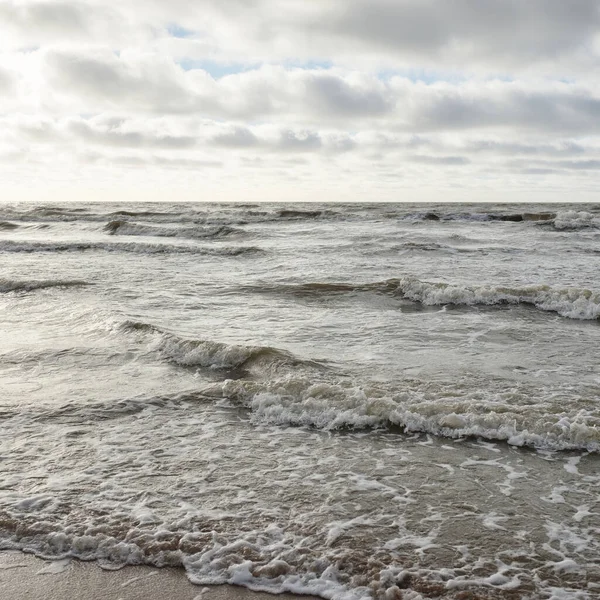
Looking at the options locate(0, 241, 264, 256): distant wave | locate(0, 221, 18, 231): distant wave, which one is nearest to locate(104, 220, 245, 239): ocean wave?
locate(0, 241, 264, 256): distant wave

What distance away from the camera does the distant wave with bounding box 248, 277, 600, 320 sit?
10.6 metres

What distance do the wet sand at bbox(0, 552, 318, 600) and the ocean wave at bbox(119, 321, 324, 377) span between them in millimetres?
3656

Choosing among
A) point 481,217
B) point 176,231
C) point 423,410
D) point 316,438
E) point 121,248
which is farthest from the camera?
point 481,217

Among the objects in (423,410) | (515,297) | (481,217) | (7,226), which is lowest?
(423,410)

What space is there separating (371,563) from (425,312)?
7.66 m

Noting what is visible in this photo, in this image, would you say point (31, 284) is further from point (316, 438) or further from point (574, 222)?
point (574, 222)

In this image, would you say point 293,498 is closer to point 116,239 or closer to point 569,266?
point 569,266

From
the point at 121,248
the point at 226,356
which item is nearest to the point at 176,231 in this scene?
the point at 121,248

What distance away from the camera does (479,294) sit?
11531 millimetres

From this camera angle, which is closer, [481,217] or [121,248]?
[121,248]

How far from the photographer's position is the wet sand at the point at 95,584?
3.17 meters

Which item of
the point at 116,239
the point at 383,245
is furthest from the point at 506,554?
the point at 116,239

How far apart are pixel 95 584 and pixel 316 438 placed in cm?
236

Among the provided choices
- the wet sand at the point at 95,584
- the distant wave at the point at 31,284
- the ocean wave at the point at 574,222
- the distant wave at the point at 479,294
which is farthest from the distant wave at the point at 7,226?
the wet sand at the point at 95,584
